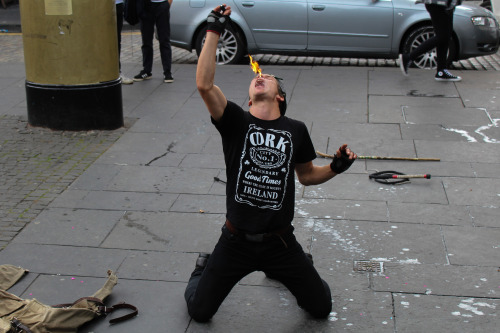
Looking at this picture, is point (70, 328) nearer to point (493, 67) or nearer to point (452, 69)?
point (452, 69)

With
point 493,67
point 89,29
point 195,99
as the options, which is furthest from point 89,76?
point 493,67

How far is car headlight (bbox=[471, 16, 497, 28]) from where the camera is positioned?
36.5 ft

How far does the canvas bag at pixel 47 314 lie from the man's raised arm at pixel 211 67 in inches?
54.1

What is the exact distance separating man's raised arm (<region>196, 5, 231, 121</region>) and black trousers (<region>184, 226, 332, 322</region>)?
0.75m

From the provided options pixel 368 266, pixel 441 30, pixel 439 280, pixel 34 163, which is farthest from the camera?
pixel 441 30

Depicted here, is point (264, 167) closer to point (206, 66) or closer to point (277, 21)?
point (206, 66)

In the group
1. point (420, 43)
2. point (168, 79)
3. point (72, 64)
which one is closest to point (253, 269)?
point (72, 64)

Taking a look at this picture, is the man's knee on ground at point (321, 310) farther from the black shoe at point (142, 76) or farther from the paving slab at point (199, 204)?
the black shoe at point (142, 76)

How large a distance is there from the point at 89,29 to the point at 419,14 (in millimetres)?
5626

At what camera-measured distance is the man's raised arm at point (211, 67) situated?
3.77 m

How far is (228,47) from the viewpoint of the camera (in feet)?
38.4

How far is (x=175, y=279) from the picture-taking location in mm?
4707

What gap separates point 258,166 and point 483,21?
27.7 feet

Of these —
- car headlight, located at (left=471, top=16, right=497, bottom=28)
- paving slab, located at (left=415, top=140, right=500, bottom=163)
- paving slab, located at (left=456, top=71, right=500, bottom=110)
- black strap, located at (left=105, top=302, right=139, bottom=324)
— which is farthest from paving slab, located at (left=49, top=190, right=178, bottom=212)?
car headlight, located at (left=471, top=16, right=497, bottom=28)
